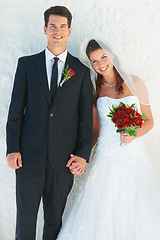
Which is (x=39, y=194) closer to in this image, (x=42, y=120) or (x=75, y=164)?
(x=75, y=164)

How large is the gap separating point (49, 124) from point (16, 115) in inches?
11.2

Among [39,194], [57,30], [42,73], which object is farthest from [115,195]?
[57,30]

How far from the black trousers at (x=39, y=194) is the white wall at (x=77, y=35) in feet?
2.01

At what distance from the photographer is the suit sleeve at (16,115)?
2.33 m

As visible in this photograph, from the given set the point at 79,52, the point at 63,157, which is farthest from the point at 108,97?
the point at 63,157

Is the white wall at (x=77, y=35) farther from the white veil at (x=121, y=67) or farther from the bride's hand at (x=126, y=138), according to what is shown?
the bride's hand at (x=126, y=138)

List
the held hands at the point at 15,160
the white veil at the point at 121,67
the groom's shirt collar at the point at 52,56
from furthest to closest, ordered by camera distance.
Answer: the white veil at the point at 121,67
the groom's shirt collar at the point at 52,56
the held hands at the point at 15,160

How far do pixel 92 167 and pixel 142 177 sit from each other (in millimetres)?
456

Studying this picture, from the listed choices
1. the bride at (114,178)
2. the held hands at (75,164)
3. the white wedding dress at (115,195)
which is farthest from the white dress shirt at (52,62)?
the held hands at (75,164)

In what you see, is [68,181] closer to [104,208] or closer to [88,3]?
[104,208]

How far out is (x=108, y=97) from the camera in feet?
8.86

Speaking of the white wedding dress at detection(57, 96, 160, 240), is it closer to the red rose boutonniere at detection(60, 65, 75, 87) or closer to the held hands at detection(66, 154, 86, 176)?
the held hands at detection(66, 154, 86, 176)

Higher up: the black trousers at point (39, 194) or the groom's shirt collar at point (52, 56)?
the groom's shirt collar at point (52, 56)

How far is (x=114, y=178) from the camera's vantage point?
8.23ft
